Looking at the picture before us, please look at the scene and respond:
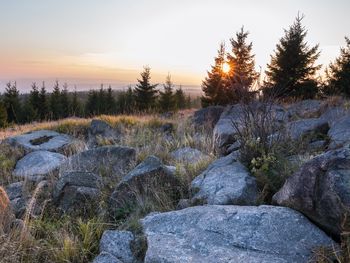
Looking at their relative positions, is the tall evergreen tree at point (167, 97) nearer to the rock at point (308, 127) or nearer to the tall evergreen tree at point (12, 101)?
the tall evergreen tree at point (12, 101)

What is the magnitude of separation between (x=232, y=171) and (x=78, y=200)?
85.9 inches

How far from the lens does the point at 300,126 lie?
753 centimetres

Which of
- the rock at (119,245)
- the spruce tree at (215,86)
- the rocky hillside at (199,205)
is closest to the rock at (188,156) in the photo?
the rocky hillside at (199,205)

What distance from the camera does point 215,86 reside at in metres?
29.2

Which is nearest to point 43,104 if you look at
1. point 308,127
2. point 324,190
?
point 308,127

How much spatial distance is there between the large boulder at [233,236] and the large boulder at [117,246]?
22 centimetres

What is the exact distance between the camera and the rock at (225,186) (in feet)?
14.8

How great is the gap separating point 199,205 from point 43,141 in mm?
8121

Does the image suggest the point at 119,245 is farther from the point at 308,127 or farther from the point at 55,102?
the point at 55,102

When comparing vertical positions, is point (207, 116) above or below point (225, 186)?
above

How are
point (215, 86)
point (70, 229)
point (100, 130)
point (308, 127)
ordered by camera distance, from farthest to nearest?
point (215, 86) → point (100, 130) → point (308, 127) → point (70, 229)

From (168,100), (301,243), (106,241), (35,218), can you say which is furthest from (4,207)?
(168,100)

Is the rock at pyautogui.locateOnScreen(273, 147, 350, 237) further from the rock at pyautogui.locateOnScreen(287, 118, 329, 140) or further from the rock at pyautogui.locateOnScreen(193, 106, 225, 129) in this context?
the rock at pyautogui.locateOnScreen(193, 106, 225, 129)

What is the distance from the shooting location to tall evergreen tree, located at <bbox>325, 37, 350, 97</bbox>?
19391 mm
